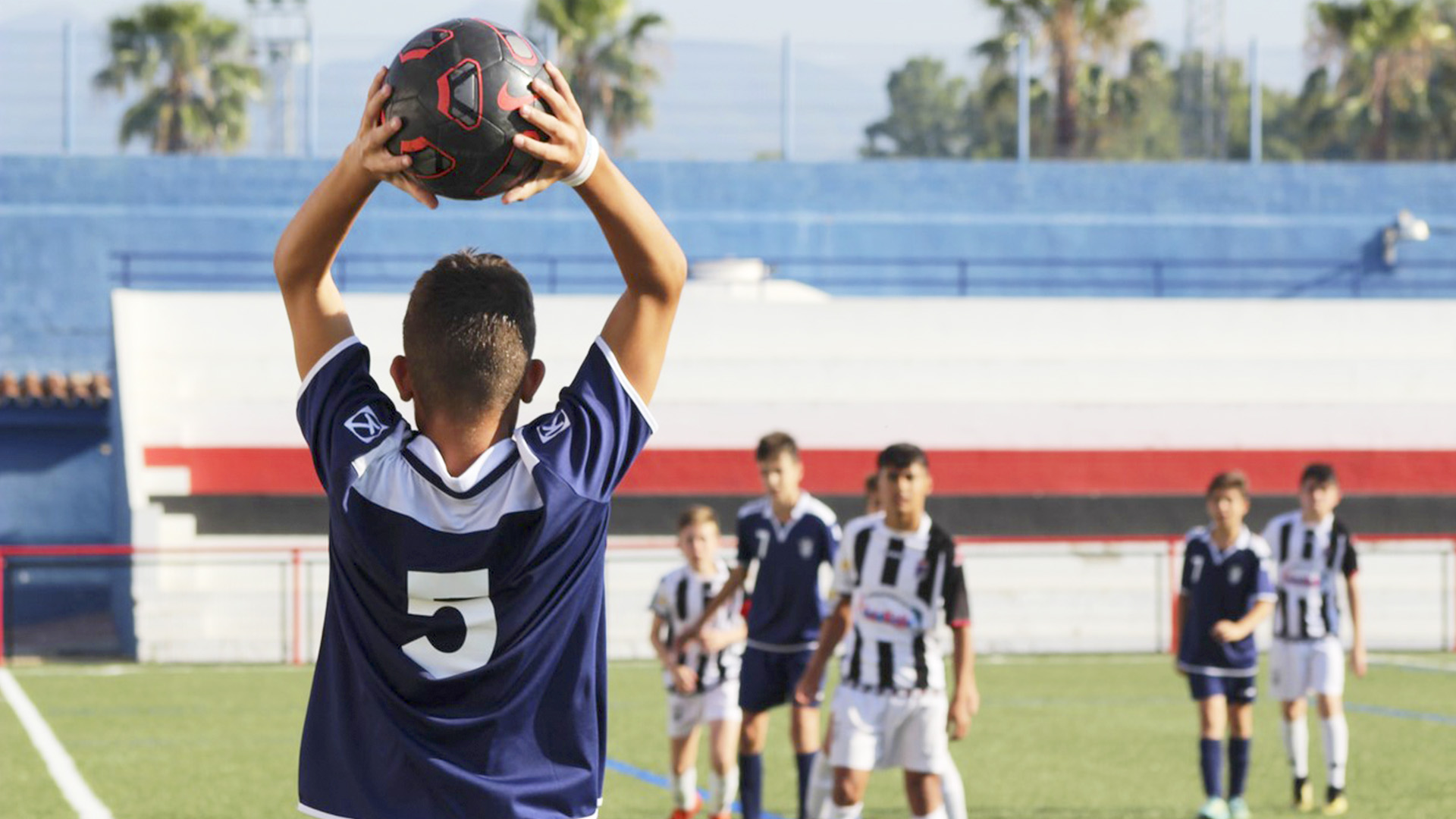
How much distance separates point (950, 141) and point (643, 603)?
56.7 ft

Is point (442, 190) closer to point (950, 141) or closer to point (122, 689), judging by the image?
point (122, 689)

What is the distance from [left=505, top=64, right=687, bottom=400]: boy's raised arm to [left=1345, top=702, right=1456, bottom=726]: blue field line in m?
12.8

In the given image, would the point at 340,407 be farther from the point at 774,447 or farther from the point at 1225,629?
the point at 1225,629

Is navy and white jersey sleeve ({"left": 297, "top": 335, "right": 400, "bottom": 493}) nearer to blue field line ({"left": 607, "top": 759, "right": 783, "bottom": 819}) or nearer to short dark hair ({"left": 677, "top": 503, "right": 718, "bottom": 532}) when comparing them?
short dark hair ({"left": 677, "top": 503, "right": 718, "bottom": 532})

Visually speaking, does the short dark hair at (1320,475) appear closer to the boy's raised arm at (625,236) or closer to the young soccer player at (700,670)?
the young soccer player at (700,670)

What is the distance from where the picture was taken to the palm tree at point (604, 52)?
36.8 m

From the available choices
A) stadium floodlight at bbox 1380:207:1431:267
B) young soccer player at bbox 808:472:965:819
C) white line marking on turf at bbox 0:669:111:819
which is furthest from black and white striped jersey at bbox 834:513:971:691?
stadium floodlight at bbox 1380:207:1431:267

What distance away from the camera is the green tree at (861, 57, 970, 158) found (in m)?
Result: 33.0

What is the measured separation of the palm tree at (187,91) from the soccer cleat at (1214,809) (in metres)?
29.0

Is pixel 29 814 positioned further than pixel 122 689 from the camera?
No

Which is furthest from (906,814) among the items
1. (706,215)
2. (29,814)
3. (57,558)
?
(706,215)

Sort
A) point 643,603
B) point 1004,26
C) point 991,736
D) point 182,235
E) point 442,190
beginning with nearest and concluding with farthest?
point 442,190
point 991,736
point 643,603
point 182,235
point 1004,26

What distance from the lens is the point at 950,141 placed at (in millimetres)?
36000

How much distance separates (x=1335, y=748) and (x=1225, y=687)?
2.82ft
